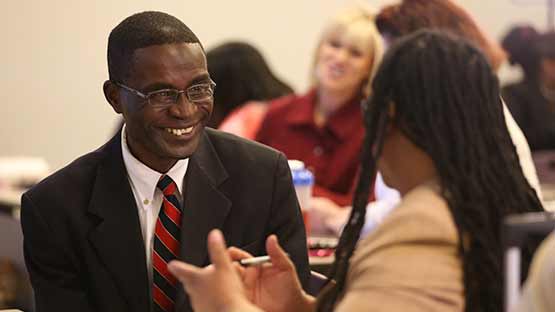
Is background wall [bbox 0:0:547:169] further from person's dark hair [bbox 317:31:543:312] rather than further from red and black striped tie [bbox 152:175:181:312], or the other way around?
person's dark hair [bbox 317:31:543:312]

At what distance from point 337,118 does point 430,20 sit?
1.07 m

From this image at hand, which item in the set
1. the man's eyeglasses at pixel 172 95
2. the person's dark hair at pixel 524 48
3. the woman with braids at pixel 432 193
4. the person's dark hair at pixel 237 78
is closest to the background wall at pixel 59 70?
the person's dark hair at pixel 524 48

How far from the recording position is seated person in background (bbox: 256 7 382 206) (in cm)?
404

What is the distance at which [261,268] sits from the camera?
1818 millimetres

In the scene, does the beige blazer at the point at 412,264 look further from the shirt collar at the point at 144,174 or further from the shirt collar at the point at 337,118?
the shirt collar at the point at 337,118

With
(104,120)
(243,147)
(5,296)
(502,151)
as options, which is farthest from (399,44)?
(104,120)

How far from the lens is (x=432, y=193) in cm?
155

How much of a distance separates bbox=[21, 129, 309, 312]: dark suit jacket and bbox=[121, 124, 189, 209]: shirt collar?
0.02 metres

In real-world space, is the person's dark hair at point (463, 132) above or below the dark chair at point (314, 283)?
above

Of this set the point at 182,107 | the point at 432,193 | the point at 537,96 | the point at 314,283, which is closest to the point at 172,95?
the point at 182,107

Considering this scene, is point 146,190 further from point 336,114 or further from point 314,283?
point 336,114

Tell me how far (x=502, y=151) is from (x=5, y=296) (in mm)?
2805

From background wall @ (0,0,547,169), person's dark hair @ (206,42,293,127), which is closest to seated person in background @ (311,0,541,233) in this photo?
person's dark hair @ (206,42,293,127)

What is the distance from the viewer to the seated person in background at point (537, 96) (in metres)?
5.86
